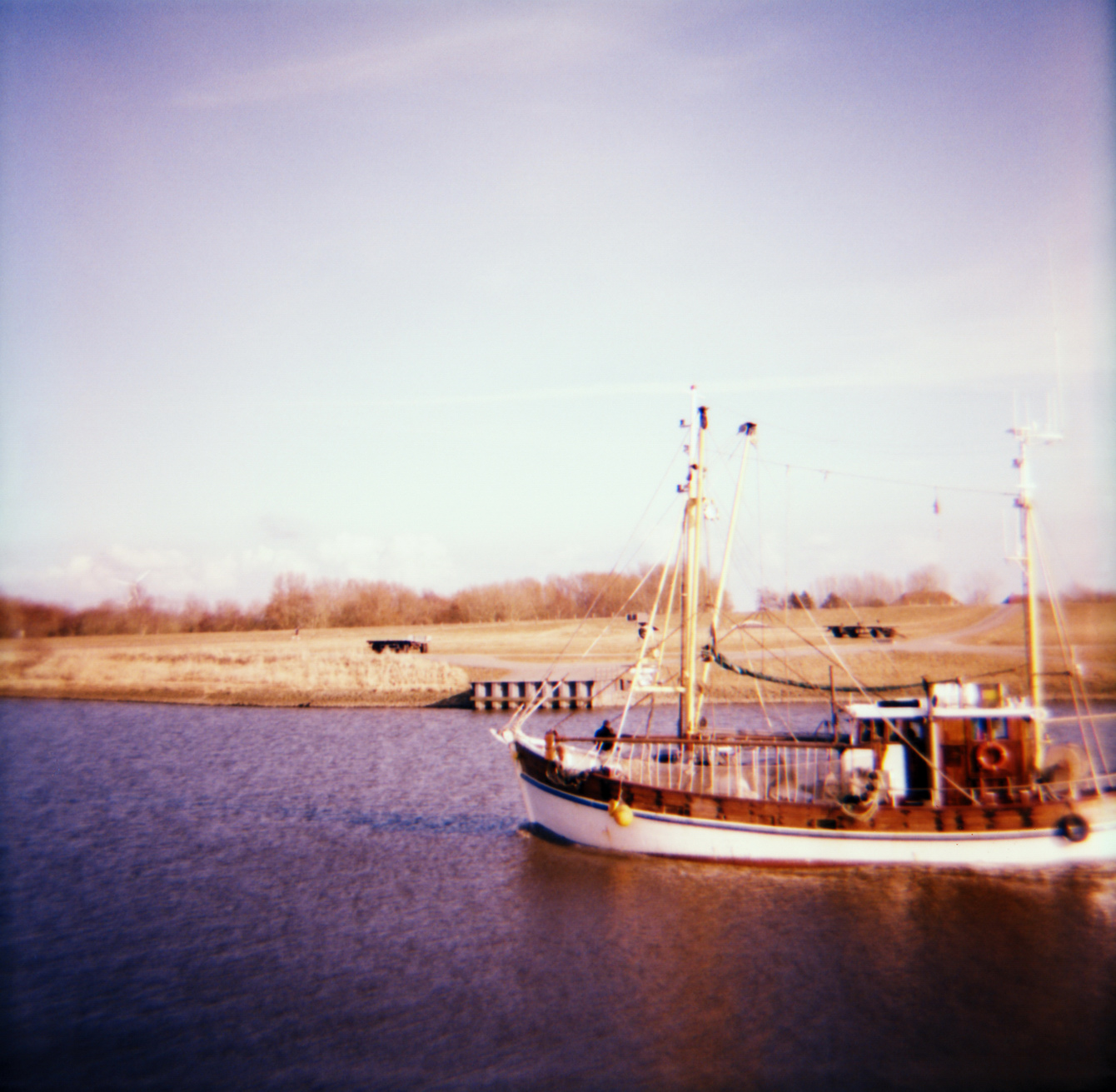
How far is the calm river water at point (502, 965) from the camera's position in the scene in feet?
53.7

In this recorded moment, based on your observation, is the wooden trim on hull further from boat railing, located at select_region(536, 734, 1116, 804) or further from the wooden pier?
the wooden pier

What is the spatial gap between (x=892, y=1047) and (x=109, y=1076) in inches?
557

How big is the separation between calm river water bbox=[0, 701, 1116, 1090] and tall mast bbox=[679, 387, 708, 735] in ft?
19.2

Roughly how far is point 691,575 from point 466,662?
52.8 metres

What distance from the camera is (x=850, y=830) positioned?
85.7 ft

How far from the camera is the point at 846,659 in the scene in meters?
72.4

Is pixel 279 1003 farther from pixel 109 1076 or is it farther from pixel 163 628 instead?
pixel 163 628

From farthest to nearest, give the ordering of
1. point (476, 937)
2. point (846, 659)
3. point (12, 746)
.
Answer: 1. point (846, 659)
2. point (12, 746)
3. point (476, 937)

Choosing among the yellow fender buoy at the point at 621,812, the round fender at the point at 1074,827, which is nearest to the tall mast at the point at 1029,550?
the round fender at the point at 1074,827

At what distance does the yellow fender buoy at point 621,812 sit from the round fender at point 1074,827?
39.6 ft

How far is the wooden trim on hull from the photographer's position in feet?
84.8

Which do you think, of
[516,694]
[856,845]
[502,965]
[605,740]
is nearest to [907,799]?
[856,845]

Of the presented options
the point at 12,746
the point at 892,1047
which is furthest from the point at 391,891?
the point at 12,746

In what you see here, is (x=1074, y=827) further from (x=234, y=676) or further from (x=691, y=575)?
(x=234, y=676)
